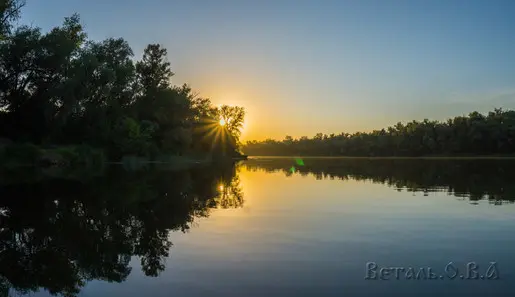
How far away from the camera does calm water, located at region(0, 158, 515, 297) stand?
7969mm

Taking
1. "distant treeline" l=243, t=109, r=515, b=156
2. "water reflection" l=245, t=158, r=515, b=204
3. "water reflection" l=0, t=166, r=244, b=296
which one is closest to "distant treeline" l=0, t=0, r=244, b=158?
"water reflection" l=245, t=158, r=515, b=204

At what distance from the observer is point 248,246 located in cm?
1112

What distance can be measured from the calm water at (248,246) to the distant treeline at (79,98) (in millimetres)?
45487

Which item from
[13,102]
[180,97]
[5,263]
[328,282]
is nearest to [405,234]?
[328,282]

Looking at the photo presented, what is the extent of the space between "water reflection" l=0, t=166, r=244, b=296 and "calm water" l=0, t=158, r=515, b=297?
0.04 metres

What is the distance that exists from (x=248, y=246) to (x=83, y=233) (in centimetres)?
500

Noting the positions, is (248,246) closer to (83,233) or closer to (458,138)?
(83,233)

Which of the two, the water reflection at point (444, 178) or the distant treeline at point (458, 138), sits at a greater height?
the distant treeline at point (458, 138)

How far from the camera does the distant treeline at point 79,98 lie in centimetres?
5988

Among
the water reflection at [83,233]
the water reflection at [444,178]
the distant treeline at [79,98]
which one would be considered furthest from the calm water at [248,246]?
the distant treeline at [79,98]

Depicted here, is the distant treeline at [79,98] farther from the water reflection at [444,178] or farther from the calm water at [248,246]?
the calm water at [248,246]

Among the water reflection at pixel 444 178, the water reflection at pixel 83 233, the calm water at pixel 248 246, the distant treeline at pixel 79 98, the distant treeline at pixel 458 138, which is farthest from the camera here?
the distant treeline at pixel 458 138

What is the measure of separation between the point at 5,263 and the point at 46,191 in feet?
50.0

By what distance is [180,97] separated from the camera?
9731 cm
